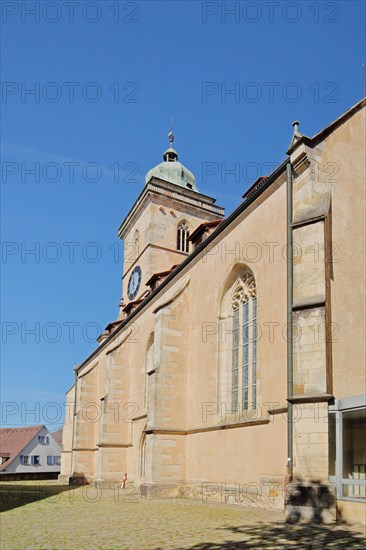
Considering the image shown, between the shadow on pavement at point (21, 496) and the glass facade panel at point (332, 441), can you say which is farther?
the shadow on pavement at point (21, 496)

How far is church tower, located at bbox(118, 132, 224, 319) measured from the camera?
35.1 m

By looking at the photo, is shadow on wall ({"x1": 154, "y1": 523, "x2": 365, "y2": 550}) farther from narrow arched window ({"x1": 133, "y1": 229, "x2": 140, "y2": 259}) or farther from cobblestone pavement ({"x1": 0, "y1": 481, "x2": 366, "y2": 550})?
narrow arched window ({"x1": 133, "y1": 229, "x2": 140, "y2": 259})

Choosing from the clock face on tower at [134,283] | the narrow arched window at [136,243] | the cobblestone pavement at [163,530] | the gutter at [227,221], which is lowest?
the cobblestone pavement at [163,530]

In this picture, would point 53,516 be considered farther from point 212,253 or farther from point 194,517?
point 212,253

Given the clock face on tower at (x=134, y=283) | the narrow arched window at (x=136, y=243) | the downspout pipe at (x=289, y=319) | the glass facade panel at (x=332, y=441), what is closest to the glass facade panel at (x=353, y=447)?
the glass facade panel at (x=332, y=441)

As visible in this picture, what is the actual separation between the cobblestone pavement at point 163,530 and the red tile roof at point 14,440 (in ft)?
156

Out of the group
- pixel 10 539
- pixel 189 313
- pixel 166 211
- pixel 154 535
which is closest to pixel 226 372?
pixel 189 313

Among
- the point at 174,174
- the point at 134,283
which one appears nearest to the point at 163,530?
the point at 134,283

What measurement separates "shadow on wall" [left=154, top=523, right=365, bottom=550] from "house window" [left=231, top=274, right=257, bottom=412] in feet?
16.3

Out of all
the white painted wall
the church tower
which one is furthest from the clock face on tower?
the white painted wall

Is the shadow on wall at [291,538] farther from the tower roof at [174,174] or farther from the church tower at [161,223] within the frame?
the tower roof at [174,174]

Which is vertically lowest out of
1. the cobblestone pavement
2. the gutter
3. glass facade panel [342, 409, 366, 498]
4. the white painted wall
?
the white painted wall

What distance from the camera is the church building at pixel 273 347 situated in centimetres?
1082

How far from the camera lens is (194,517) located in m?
11.3
